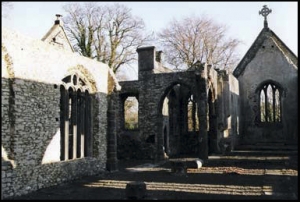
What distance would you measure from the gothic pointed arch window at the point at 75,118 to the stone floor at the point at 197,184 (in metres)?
1.15

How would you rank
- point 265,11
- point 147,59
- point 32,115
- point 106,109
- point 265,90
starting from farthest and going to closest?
point 265,11, point 265,90, point 147,59, point 106,109, point 32,115

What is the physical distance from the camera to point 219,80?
21.6m

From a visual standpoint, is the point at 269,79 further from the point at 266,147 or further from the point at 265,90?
the point at 266,147

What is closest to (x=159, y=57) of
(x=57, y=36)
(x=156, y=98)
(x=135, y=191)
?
(x=156, y=98)

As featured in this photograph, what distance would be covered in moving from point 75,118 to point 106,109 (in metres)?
2.07

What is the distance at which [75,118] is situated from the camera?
42.1 ft

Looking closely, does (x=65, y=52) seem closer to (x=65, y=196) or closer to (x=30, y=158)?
(x=30, y=158)

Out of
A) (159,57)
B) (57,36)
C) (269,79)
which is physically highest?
(57,36)

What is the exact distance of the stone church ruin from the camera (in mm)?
9672

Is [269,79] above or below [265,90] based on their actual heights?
above

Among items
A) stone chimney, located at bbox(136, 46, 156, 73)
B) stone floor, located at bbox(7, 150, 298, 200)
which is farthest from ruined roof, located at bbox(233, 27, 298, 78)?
stone floor, located at bbox(7, 150, 298, 200)

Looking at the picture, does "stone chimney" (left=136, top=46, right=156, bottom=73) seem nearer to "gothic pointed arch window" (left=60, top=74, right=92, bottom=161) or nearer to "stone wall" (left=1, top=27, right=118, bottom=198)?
"gothic pointed arch window" (left=60, top=74, right=92, bottom=161)

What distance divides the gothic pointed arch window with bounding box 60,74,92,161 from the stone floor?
3.76ft

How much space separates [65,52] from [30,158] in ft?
12.9
